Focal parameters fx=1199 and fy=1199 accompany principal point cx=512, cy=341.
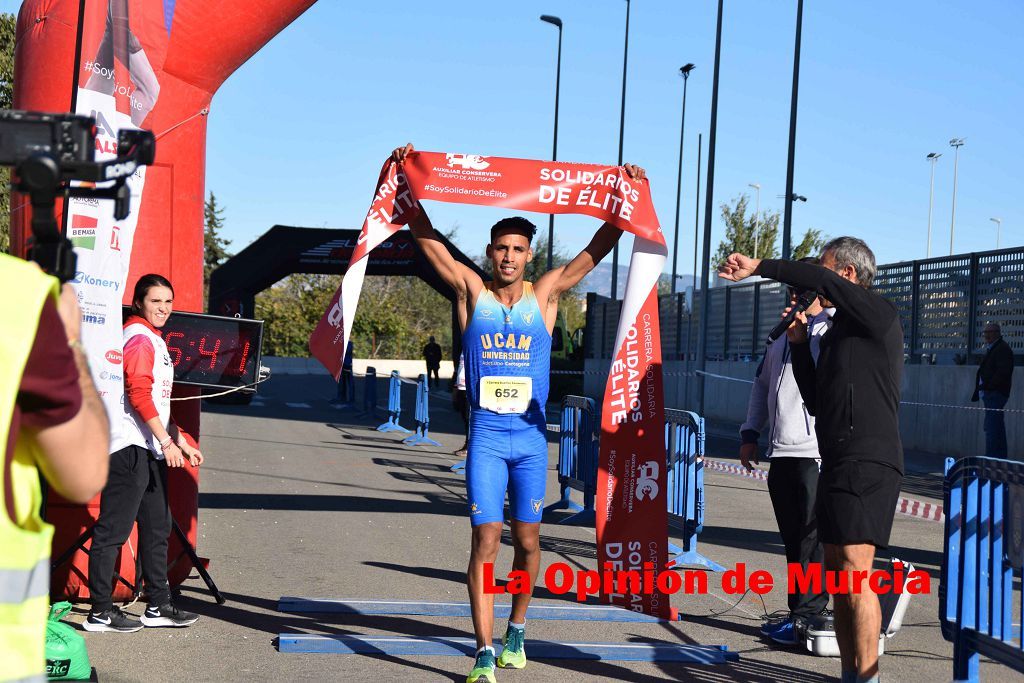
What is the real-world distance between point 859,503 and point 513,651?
191 centimetres

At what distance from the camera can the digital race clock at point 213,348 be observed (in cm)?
729

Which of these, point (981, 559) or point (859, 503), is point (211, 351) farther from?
point (981, 559)

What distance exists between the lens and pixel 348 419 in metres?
27.6

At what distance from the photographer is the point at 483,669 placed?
17.9 feet

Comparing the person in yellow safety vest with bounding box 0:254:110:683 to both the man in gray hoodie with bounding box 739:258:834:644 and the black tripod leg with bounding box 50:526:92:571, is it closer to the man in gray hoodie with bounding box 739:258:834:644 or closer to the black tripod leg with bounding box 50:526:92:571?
the black tripod leg with bounding box 50:526:92:571

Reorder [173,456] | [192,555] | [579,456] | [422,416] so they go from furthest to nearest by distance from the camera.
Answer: [422,416] < [579,456] < [192,555] < [173,456]

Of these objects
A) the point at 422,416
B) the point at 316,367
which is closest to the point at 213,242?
the point at 316,367

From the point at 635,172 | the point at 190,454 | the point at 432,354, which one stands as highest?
the point at 635,172

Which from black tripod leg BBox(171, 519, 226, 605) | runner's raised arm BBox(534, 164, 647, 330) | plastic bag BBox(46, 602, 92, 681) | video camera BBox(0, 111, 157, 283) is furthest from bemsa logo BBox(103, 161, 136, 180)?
black tripod leg BBox(171, 519, 226, 605)

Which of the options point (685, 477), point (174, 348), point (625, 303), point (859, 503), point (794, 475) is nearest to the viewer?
point (859, 503)

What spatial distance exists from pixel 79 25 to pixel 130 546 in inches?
123

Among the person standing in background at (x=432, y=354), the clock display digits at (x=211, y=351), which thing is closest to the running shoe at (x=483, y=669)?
the clock display digits at (x=211, y=351)

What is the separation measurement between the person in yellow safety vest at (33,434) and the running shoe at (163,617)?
14.8 ft

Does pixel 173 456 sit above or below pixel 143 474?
above
